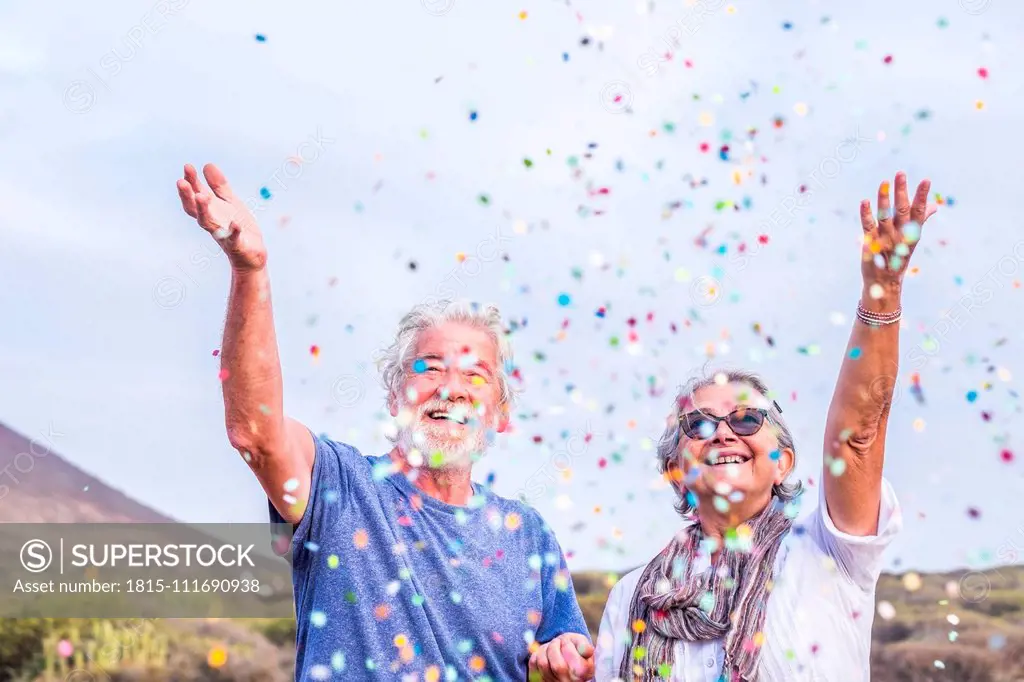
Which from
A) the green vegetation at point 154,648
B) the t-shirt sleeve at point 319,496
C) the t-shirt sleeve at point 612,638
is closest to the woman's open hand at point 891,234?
the t-shirt sleeve at point 612,638

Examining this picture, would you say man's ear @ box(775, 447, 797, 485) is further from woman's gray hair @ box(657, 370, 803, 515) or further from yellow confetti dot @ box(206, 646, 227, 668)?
yellow confetti dot @ box(206, 646, 227, 668)

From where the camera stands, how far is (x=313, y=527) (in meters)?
3.51

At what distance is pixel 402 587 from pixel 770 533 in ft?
3.95

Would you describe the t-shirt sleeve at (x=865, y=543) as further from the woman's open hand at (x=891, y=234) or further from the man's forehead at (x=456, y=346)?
the man's forehead at (x=456, y=346)

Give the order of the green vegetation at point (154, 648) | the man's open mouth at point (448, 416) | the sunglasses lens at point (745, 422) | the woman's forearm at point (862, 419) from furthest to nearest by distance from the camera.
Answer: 1. the green vegetation at point (154, 648)
2. the man's open mouth at point (448, 416)
3. the sunglasses lens at point (745, 422)
4. the woman's forearm at point (862, 419)

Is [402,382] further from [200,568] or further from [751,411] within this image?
[200,568]

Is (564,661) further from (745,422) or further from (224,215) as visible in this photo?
(224,215)

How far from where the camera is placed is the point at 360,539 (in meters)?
3.53

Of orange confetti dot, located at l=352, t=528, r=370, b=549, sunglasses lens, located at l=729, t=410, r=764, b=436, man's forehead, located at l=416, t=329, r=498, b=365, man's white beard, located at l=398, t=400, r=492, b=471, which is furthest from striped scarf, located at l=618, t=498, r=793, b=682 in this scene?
man's forehead, located at l=416, t=329, r=498, b=365

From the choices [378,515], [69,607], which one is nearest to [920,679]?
[378,515]

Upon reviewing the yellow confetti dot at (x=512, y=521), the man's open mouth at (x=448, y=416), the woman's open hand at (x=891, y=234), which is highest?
the woman's open hand at (x=891, y=234)

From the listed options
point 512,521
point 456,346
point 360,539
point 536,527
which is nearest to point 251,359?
point 360,539

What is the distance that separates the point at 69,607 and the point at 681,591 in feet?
24.0

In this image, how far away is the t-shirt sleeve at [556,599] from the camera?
3.81 meters
